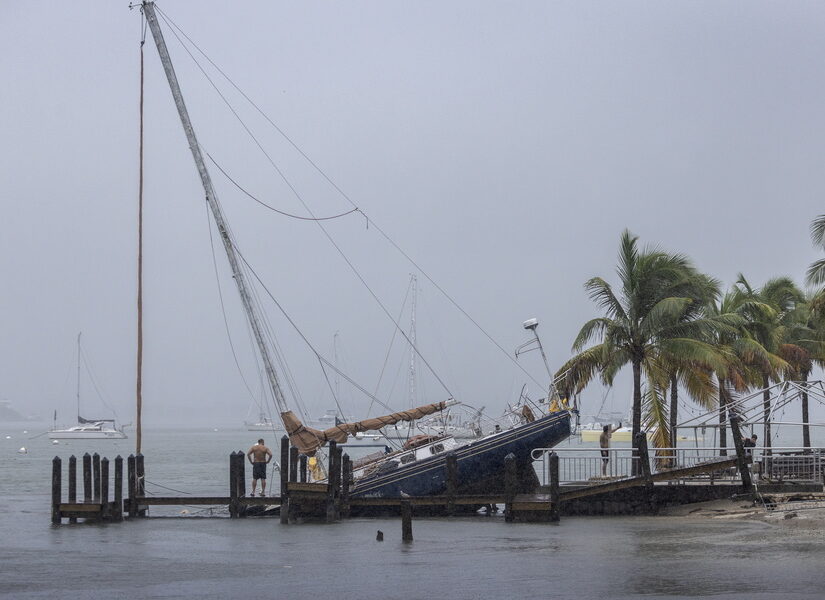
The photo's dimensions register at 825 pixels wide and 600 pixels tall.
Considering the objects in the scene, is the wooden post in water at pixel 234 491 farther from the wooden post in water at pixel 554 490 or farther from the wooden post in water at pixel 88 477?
the wooden post in water at pixel 554 490

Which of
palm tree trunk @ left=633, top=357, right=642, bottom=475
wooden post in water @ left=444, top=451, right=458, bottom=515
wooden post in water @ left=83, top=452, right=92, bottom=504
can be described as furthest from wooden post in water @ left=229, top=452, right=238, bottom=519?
palm tree trunk @ left=633, top=357, right=642, bottom=475

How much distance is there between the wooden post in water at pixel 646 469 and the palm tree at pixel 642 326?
5615 millimetres

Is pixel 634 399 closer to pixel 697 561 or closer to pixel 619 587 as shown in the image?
pixel 697 561

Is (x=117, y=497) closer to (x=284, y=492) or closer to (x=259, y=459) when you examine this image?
(x=259, y=459)

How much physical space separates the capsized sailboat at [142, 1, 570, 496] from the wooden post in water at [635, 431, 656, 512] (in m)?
4.69

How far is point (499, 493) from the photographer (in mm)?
40625

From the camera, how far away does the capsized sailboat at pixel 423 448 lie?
1522 inches

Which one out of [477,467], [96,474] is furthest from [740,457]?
[96,474]

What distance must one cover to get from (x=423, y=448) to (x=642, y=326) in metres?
9.61

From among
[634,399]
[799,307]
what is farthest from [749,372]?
[634,399]

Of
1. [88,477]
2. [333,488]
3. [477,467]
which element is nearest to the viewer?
[333,488]

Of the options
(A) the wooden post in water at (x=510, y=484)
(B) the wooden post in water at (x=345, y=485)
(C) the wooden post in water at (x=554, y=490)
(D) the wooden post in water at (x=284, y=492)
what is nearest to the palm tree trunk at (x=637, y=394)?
(C) the wooden post in water at (x=554, y=490)

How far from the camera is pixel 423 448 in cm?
3966

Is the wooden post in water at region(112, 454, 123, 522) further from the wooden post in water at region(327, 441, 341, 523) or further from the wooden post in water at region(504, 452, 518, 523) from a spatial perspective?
the wooden post in water at region(504, 452, 518, 523)
